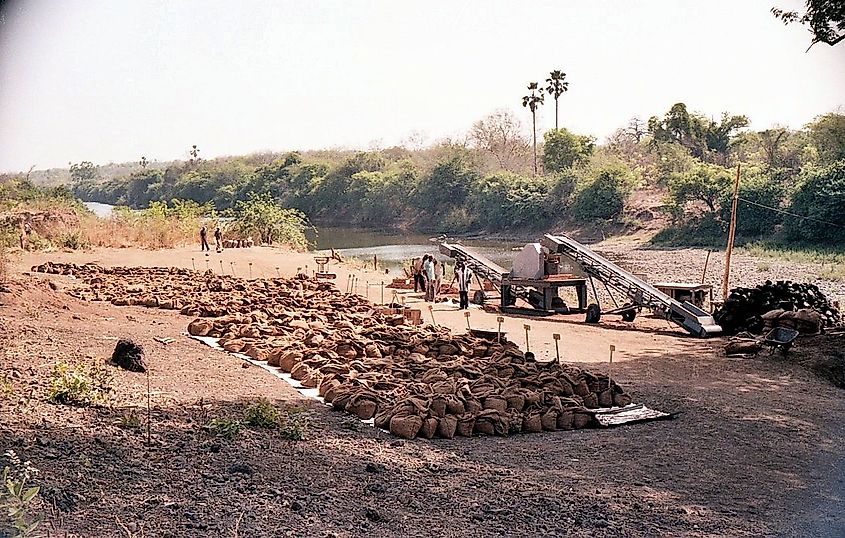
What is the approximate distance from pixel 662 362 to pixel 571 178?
17.3 metres

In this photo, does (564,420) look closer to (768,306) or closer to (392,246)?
(768,306)

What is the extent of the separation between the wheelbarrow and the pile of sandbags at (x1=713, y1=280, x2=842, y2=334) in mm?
989

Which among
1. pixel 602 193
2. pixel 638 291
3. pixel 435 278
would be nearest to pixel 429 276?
pixel 435 278

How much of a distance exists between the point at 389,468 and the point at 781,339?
16.8 ft

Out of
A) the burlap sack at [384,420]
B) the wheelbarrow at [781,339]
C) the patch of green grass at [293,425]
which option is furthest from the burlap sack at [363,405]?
the wheelbarrow at [781,339]

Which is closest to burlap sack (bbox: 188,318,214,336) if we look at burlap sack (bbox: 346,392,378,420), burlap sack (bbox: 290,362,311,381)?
burlap sack (bbox: 290,362,311,381)

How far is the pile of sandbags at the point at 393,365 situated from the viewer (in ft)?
15.3

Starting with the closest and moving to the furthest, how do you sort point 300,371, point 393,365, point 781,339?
point 300,371 < point 393,365 < point 781,339

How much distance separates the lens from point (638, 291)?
10922 millimetres

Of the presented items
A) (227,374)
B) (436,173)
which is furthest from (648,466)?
(436,173)

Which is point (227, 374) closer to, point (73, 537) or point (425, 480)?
point (425, 480)

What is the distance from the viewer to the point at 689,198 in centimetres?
2291

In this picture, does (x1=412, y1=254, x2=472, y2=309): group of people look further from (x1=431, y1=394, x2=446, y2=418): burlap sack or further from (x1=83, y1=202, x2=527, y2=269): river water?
(x1=83, y1=202, x2=527, y2=269): river water

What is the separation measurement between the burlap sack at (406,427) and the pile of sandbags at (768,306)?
563 centimetres
